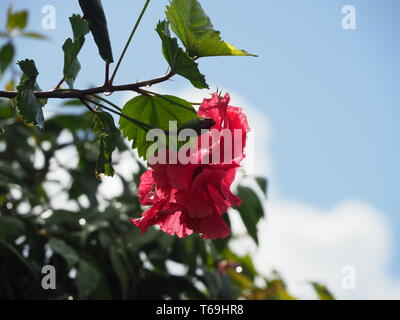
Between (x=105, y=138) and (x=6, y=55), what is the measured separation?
1434 millimetres

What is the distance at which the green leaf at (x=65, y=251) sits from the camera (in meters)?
1.40

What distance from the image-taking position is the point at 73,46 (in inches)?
31.0

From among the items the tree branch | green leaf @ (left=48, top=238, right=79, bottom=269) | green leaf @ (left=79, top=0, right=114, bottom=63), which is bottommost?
green leaf @ (left=48, top=238, right=79, bottom=269)

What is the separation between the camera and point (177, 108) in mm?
832

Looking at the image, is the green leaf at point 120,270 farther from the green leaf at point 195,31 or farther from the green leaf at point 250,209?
the green leaf at point 195,31

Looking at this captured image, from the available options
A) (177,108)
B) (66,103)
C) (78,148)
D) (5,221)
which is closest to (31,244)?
(5,221)

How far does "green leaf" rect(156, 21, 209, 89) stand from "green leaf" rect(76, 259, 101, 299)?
0.77 metres

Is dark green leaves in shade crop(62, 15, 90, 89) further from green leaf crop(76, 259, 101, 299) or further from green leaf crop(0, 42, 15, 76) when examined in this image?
green leaf crop(0, 42, 15, 76)

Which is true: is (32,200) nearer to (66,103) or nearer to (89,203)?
(89,203)

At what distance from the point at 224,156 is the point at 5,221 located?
919mm

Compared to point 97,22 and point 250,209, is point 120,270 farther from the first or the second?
point 97,22

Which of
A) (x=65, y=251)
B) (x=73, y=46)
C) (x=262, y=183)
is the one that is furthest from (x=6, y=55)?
(x=73, y=46)

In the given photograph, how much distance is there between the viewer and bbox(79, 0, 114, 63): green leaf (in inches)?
30.1

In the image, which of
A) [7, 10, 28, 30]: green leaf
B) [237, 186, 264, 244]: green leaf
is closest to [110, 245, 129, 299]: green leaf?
[237, 186, 264, 244]: green leaf
